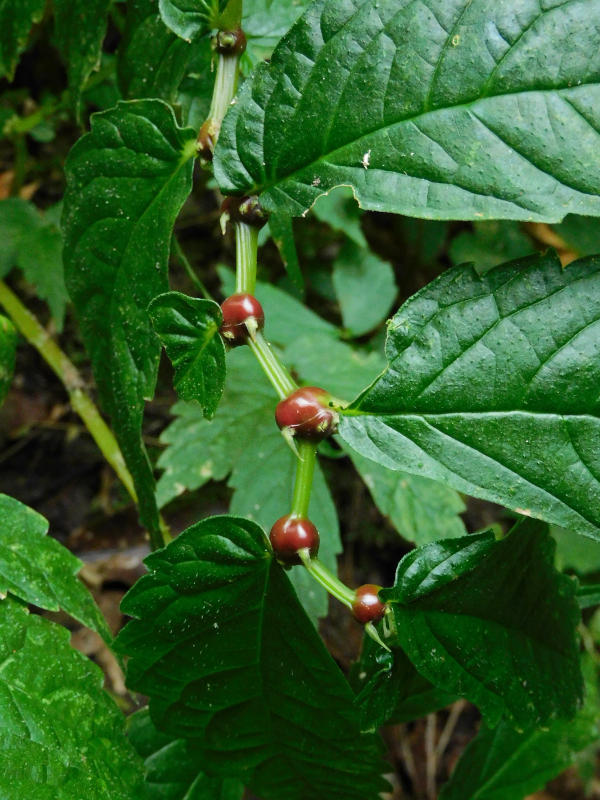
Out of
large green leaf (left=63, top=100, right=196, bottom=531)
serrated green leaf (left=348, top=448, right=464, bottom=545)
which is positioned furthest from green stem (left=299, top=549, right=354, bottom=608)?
serrated green leaf (left=348, top=448, right=464, bottom=545)

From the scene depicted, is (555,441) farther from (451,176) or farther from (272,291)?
(272,291)

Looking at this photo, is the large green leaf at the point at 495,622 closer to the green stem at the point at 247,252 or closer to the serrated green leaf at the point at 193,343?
the serrated green leaf at the point at 193,343

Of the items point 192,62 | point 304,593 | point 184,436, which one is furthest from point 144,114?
point 304,593

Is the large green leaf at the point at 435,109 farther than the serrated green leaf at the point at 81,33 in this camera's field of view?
No

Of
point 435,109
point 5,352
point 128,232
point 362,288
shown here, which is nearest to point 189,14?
point 128,232

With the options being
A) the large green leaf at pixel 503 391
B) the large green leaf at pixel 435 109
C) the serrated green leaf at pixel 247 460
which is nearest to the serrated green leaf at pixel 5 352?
the serrated green leaf at pixel 247 460
